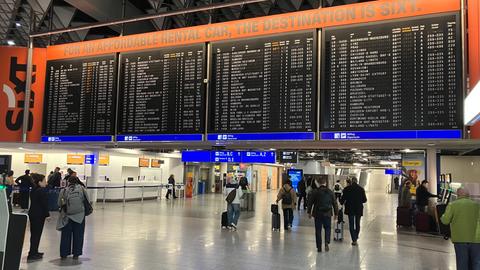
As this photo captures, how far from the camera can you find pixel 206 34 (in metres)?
7.99

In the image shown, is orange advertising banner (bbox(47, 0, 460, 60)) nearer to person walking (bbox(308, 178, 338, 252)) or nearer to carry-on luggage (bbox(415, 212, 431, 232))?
person walking (bbox(308, 178, 338, 252))

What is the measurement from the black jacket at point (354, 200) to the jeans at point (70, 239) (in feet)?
19.4

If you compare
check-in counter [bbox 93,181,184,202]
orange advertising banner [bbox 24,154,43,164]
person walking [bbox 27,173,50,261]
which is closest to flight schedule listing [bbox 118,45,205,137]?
person walking [bbox 27,173,50,261]

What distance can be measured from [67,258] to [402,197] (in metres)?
11.6

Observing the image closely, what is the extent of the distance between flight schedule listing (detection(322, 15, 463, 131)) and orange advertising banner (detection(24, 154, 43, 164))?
20.8 m

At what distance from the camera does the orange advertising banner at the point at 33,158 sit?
2344cm

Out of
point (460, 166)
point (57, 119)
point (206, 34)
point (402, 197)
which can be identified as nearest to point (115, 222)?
point (57, 119)

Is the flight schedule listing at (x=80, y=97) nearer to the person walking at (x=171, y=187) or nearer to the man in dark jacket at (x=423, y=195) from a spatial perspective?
the man in dark jacket at (x=423, y=195)

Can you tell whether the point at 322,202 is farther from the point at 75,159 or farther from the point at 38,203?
the point at 75,159

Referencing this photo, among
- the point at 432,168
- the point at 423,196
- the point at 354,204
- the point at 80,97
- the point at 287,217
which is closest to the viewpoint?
the point at 80,97

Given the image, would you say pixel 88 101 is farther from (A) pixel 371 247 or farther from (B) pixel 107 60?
(A) pixel 371 247

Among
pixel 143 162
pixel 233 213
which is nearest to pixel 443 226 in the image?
pixel 233 213

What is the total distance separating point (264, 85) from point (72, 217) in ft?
13.5

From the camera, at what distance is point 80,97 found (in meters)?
8.98
